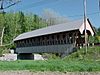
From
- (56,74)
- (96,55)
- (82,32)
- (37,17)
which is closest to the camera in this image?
(56,74)

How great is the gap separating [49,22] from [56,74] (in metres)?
107

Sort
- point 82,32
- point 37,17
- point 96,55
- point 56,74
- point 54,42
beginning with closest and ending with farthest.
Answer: point 56,74 → point 96,55 → point 82,32 → point 54,42 → point 37,17

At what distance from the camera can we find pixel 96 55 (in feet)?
109

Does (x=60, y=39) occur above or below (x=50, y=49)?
above

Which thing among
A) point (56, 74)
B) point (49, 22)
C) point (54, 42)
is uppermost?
point (49, 22)

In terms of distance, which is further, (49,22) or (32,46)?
(49,22)

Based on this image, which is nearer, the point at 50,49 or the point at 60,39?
the point at 60,39

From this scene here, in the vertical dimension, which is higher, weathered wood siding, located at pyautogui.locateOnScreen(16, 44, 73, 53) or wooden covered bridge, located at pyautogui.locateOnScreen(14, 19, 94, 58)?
wooden covered bridge, located at pyautogui.locateOnScreen(14, 19, 94, 58)

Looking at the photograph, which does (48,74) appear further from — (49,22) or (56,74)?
(49,22)

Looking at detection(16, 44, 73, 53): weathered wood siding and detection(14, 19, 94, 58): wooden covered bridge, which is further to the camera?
detection(16, 44, 73, 53): weathered wood siding

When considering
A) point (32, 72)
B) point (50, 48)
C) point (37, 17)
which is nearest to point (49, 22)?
point (37, 17)

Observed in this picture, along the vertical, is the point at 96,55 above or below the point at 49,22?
below

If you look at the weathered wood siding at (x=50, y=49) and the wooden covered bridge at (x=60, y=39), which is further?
the weathered wood siding at (x=50, y=49)

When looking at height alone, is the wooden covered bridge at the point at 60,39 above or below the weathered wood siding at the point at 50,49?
above
